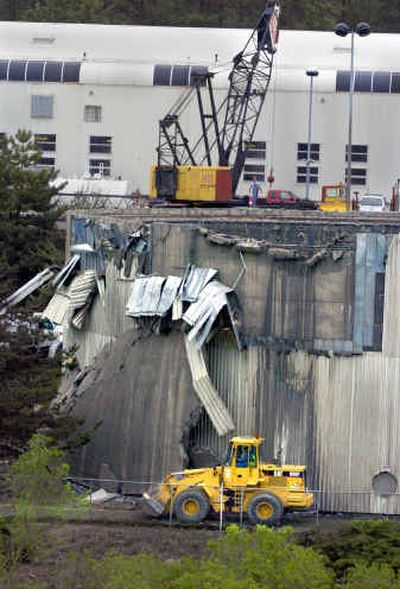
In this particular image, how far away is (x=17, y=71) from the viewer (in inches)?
3442

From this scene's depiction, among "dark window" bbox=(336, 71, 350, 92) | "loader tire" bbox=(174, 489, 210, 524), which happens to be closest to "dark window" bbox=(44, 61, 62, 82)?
"dark window" bbox=(336, 71, 350, 92)

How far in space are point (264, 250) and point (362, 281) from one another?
1908mm

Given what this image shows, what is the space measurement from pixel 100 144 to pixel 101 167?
1.29 meters

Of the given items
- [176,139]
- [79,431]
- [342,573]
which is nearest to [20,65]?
[176,139]

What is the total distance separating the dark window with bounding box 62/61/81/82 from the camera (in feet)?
284

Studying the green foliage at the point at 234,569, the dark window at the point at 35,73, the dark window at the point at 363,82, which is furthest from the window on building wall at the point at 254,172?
the green foliage at the point at 234,569

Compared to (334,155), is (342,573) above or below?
below

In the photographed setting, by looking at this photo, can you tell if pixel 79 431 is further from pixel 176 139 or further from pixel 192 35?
pixel 192 35

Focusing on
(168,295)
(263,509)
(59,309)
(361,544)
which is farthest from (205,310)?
(59,309)

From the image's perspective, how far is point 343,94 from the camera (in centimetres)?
8388

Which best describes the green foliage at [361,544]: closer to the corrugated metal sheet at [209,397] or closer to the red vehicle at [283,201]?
the corrugated metal sheet at [209,397]

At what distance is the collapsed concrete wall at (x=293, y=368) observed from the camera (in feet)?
114

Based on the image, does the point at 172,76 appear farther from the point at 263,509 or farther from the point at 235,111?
the point at 263,509

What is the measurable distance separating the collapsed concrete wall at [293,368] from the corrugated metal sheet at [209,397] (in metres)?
0.24
